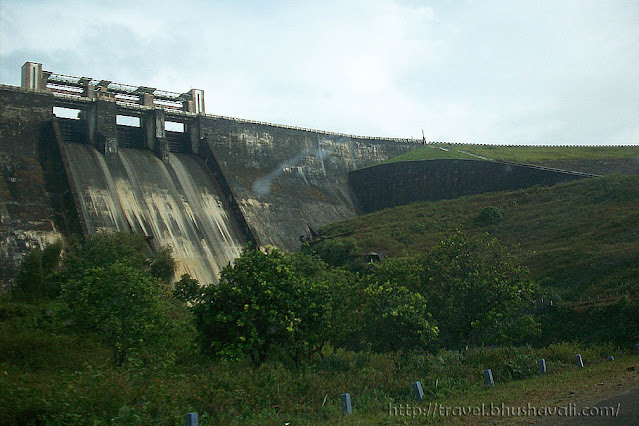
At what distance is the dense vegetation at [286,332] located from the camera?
11.1m

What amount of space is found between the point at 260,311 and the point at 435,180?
39879 millimetres

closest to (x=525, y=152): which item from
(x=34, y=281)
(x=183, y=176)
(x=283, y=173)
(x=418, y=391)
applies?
(x=283, y=173)

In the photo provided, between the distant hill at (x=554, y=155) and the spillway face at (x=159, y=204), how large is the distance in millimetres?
22605

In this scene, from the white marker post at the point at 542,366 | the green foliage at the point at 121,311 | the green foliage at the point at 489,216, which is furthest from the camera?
the green foliage at the point at 489,216

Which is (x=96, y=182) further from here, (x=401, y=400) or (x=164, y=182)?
(x=401, y=400)

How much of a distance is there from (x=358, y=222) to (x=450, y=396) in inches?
1366

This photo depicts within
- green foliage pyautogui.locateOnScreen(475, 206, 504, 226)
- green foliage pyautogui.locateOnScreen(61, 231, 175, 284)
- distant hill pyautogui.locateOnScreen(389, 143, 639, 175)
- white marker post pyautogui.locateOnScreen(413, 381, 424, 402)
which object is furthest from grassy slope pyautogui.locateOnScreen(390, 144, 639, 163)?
white marker post pyautogui.locateOnScreen(413, 381, 424, 402)

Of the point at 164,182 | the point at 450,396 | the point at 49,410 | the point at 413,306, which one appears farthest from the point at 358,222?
the point at 49,410

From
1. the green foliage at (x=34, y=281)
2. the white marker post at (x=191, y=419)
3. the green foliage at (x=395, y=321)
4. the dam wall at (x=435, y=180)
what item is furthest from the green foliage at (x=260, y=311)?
the dam wall at (x=435, y=180)

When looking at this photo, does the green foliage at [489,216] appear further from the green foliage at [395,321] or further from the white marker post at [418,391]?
the white marker post at [418,391]

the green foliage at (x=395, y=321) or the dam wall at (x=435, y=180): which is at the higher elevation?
the dam wall at (x=435, y=180)

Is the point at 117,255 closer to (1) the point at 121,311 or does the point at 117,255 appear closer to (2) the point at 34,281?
(2) the point at 34,281

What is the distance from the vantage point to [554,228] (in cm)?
3788

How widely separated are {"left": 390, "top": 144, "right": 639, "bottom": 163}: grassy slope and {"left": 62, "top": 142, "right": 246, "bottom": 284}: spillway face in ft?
78.4
